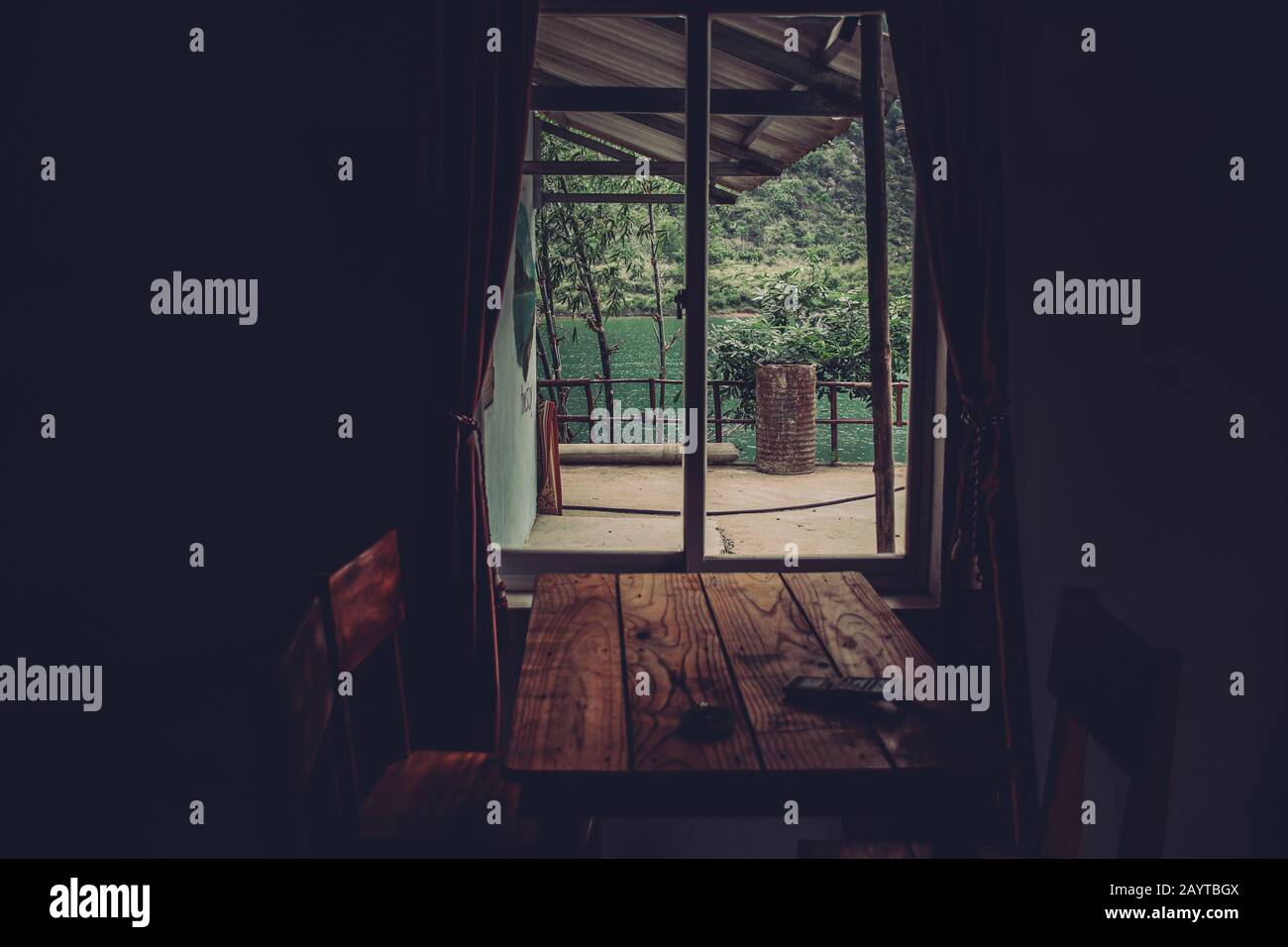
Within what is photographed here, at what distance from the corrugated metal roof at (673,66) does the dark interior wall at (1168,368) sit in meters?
1.14

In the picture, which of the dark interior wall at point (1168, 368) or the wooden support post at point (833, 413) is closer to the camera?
the dark interior wall at point (1168, 368)

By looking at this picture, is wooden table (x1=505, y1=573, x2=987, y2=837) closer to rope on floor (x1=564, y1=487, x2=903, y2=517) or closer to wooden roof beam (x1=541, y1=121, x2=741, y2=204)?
rope on floor (x1=564, y1=487, x2=903, y2=517)

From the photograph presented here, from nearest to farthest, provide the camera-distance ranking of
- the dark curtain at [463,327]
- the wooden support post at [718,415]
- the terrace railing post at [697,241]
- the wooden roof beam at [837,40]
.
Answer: the dark curtain at [463,327]
the terrace railing post at [697,241]
the wooden roof beam at [837,40]
the wooden support post at [718,415]

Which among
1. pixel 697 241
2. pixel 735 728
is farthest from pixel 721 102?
pixel 735 728

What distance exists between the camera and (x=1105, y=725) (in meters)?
1.62

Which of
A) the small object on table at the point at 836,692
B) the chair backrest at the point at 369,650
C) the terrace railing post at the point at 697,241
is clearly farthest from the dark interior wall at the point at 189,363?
the small object on table at the point at 836,692

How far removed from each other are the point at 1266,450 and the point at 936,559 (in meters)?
1.42

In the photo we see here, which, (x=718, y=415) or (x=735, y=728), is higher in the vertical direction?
(x=718, y=415)

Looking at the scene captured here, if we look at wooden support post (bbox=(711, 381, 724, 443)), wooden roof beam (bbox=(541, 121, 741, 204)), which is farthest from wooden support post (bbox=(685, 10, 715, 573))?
wooden support post (bbox=(711, 381, 724, 443))

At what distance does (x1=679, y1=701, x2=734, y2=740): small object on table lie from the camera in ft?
5.07

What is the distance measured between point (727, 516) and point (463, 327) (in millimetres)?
3404

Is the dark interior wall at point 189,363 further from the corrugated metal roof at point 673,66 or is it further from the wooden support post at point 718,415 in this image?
the wooden support post at point 718,415

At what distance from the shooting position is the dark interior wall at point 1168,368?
5.66 ft

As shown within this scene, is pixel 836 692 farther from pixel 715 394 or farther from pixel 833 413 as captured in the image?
pixel 715 394
